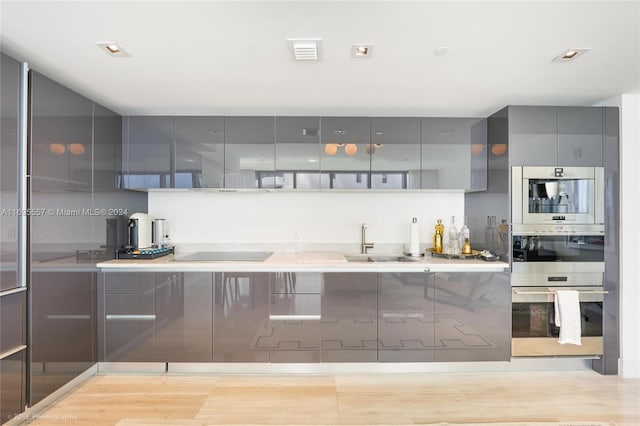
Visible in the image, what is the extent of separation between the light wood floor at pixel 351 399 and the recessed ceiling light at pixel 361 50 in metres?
2.42

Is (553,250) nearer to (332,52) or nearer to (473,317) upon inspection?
(473,317)

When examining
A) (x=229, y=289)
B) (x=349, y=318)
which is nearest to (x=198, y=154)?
(x=229, y=289)

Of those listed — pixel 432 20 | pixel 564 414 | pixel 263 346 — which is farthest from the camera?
pixel 263 346

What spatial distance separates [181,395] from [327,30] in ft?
9.11

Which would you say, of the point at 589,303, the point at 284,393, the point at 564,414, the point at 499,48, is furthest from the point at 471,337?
the point at 499,48

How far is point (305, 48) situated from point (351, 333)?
2236 millimetres

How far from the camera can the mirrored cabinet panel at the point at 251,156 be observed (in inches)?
123

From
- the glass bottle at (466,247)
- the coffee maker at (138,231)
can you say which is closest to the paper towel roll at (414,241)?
the glass bottle at (466,247)

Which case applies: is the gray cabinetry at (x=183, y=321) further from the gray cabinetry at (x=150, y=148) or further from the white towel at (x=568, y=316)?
the white towel at (x=568, y=316)

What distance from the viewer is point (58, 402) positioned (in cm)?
239

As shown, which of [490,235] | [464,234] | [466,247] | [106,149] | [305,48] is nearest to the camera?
[305,48]

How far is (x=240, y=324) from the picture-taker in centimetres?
280

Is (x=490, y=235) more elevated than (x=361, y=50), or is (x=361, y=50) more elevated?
(x=361, y=50)

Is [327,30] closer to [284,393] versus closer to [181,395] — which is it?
[284,393]
